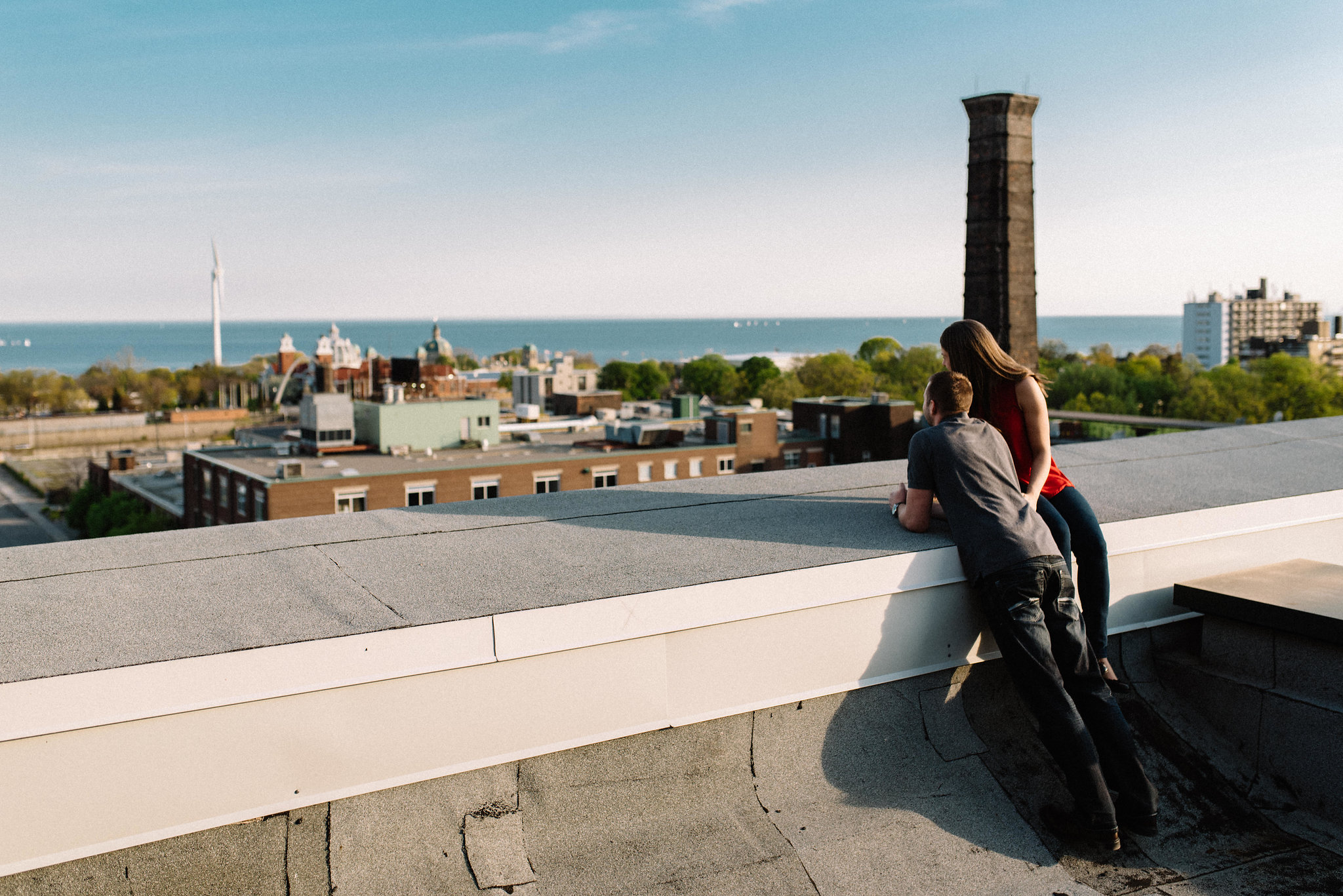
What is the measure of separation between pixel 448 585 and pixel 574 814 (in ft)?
2.27

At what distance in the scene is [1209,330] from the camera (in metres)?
138

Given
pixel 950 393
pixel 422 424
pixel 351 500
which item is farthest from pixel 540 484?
pixel 950 393

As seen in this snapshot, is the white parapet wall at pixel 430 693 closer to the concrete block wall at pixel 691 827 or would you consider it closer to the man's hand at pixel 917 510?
the concrete block wall at pixel 691 827

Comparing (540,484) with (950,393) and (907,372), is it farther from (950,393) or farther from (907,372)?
(907,372)

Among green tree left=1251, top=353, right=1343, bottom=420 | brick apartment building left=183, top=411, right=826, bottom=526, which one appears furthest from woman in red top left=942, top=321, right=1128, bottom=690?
green tree left=1251, top=353, right=1343, bottom=420

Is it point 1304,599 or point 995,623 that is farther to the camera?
point 1304,599

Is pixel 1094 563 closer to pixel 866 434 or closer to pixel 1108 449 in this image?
pixel 1108 449

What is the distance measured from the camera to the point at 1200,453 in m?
5.04

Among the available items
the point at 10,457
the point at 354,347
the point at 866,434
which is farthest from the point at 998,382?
the point at 354,347

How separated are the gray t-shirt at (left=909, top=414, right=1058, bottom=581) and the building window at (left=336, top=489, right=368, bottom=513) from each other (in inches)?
1013

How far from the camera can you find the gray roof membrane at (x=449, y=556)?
2.25 metres

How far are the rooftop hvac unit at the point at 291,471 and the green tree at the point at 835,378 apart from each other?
44.5 m

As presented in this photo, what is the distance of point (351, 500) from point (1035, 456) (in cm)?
2665

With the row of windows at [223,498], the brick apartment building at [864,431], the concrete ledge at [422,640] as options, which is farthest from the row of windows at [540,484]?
the concrete ledge at [422,640]
